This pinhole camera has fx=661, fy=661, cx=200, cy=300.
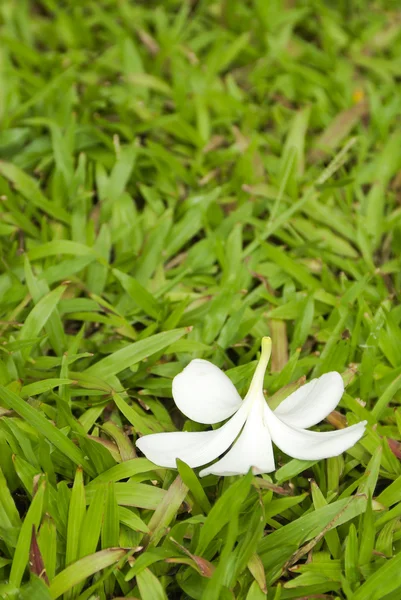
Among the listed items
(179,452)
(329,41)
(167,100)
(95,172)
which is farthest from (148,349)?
(329,41)

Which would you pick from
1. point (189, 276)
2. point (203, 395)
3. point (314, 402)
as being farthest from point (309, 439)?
point (189, 276)

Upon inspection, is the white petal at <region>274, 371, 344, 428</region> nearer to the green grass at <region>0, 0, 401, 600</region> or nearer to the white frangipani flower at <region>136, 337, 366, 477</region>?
the white frangipani flower at <region>136, 337, 366, 477</region>

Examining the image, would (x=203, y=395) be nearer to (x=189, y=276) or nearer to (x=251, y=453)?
(x=251, y=453)

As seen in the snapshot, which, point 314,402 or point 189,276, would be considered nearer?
point 314,402


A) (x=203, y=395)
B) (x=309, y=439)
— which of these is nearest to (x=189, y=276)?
(x=203, y=395)

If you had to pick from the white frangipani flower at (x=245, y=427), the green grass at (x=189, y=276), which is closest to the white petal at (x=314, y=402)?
the white frangipani flower at (x=245, y=427)

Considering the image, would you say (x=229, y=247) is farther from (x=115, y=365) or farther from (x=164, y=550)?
(x=164, y=550)

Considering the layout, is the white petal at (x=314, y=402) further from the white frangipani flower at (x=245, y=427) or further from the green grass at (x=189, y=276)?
the green grass at (x=189, y=276)
